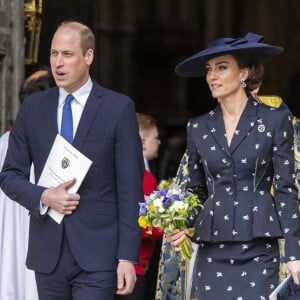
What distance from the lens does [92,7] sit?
905 centimetres

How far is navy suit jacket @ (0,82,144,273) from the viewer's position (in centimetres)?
557

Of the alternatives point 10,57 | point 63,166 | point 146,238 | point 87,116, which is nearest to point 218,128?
point 87,116

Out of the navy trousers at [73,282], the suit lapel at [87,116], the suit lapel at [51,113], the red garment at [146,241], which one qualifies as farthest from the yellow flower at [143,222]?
the red garment at [146,241]

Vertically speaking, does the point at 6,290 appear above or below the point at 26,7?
below

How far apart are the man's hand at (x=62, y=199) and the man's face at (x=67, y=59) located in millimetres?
444

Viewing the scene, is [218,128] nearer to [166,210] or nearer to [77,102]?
[166,210]

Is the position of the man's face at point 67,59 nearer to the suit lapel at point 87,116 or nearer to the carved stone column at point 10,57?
the suit lapel at point 87,116

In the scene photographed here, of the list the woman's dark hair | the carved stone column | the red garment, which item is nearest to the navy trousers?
the woman's dark hair

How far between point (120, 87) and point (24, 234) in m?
10.7

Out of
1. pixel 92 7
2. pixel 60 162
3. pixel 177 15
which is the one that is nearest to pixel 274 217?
pixel 60 162

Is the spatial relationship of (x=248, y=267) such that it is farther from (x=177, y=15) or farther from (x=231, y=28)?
(x=177, y=15)

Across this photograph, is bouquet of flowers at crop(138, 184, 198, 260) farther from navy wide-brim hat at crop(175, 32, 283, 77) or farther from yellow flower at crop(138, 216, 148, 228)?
navy wide-brim hat at crop(175, 32, 283, 77)

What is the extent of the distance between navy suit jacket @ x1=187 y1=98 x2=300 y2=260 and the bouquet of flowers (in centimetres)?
19

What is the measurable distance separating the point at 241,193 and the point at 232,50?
2.04 feet
